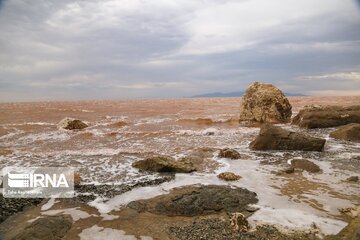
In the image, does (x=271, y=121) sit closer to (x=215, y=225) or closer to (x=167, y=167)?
(x=167, y=167)

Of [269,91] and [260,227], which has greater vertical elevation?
[269,91]

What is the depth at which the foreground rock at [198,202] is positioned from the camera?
217 inches

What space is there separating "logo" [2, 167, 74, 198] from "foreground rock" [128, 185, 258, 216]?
1941mm

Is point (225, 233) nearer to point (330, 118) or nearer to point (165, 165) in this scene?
point (165, 165)

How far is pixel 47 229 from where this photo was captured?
4762mm

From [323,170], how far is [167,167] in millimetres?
4173

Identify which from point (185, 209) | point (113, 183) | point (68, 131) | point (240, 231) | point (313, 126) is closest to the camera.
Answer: point (240, 231)

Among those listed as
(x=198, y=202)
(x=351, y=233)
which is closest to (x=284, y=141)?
(x=198, y=202)

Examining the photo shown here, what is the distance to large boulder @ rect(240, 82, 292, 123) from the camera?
20266 millimetres

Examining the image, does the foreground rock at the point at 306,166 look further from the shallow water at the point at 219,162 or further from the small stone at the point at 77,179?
the small stone at the point at 77,179

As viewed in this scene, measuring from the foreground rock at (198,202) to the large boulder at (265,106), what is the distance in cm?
1460

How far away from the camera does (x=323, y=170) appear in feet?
27.0

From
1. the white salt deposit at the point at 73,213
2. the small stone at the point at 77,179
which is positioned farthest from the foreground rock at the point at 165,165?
the white salt deposit at the point at 73,213

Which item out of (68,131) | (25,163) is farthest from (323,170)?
(68,131)
